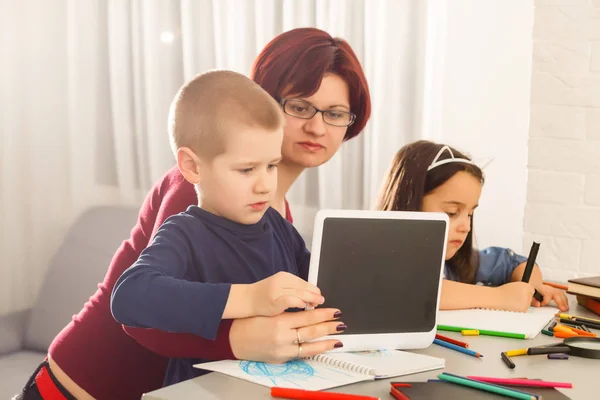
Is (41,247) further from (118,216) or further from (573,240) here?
(573,240)

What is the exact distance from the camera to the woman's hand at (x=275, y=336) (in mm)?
947

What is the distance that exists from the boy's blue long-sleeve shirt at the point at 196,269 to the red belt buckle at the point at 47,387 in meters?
0.31

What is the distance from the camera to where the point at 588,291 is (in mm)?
1411

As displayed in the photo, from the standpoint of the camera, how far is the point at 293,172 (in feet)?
4.52

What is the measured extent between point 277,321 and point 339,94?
516mm

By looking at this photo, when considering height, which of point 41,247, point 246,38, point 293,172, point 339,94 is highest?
point 246,38

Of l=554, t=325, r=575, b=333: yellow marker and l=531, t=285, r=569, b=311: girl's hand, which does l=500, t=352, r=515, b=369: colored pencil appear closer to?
l=554, t=325, r=575, b=333: yellow marker

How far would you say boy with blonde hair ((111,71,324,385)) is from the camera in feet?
3.01

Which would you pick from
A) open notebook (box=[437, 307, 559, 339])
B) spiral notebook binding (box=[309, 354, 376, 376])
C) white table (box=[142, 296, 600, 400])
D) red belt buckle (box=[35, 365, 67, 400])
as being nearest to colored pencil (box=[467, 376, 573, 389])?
white table (box=[142, 296, 600, 400])

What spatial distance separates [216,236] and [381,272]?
23 cm

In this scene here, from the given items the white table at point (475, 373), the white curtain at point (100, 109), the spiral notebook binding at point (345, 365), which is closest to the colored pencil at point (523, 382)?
the white table at point (475, 373)

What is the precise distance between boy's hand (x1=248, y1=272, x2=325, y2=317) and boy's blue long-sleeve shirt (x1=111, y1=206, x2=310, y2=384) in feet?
0.13

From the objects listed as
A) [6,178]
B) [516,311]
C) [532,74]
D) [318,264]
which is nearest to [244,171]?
[318,264]

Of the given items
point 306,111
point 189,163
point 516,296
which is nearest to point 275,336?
point 189,163
